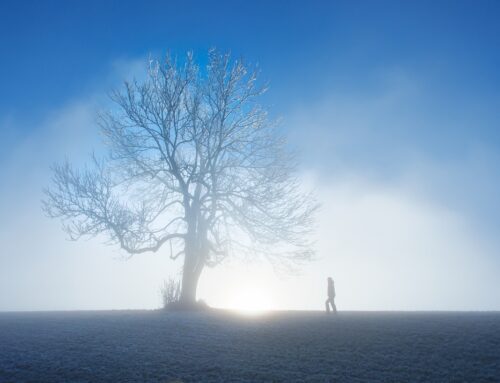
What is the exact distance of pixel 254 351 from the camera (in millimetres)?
11492

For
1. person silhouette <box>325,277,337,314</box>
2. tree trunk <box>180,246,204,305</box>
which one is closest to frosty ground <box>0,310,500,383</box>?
person silhouette <box>325,277,337,314</box>

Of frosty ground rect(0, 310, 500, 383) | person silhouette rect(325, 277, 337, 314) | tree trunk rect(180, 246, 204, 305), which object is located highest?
tree trunk rect(180, 246, 204, 305)

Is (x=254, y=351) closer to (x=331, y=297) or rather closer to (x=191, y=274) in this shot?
(x=331, y=297)

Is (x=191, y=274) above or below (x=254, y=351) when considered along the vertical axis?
above

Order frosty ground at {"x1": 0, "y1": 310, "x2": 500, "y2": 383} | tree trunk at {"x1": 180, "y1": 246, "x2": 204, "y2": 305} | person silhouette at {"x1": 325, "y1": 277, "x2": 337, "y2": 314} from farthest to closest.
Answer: tree trunk at {"x1": 180, "y1": 246, "x2": 204, "y2": 305}, person silhouette at {"x1": 325, "y1": 277, "x2": 337, "y2": 314}, frosty ground at {"x1": 0, "y1": 310, "x2": 500, "y2": 383}

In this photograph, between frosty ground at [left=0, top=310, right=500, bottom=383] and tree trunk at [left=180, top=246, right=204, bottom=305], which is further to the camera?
tree trunk at [left=180, top=246, right=204, bottom=305]

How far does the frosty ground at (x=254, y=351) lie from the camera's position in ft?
31.5

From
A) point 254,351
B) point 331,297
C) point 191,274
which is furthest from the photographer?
point 191,274

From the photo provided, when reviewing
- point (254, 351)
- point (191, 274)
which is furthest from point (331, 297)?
point (254, 351)

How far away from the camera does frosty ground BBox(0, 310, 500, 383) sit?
31.5ft

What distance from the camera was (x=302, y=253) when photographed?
24062 millimetres

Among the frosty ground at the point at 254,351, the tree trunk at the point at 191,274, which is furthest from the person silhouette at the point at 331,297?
the tree trunk at the point at 191,274

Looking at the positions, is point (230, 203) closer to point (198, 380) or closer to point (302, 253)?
point (302, 253)

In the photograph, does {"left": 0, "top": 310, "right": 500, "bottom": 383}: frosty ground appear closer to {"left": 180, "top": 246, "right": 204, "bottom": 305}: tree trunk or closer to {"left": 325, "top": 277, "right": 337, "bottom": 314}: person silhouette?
Result: {"left": 325, "top": 277, "right": 337, "bottom": 314}: person silhouette
